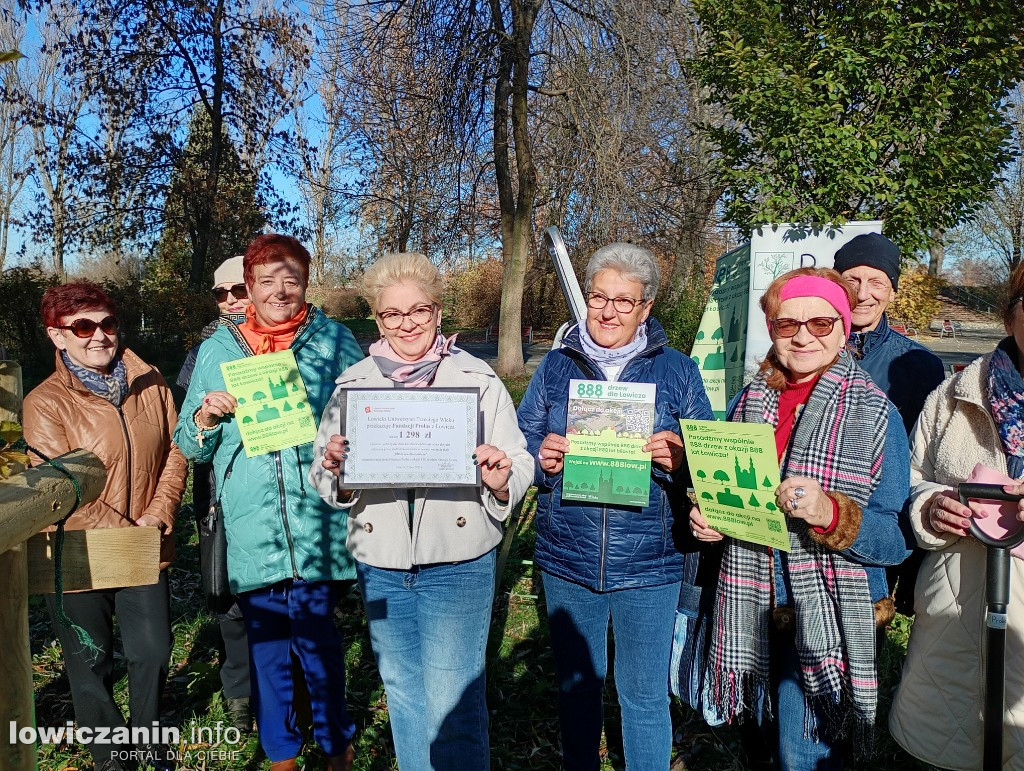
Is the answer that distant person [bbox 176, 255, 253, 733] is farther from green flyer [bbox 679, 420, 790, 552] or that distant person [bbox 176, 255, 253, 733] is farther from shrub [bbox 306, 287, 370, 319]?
shrub [bbox 306, 287, 370, 319]

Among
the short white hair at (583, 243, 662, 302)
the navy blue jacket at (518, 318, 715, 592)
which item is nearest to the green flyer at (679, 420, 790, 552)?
the navy blue jacket at (518, 318, 715, 592)

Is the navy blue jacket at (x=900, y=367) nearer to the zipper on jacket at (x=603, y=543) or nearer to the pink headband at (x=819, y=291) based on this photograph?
the pink headband at (x=819, y=291)

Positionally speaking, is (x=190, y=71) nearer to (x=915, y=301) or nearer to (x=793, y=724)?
(x=793, y=724)

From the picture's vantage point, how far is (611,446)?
275 centimetres

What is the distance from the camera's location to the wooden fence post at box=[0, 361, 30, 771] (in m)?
1.89

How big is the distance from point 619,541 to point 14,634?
6.20 feet

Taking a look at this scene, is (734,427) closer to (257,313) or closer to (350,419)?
(350,419)

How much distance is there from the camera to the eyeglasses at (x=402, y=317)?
2715 millimetres

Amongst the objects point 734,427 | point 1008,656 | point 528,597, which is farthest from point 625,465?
point 528,597

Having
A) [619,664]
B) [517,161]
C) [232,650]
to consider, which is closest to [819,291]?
[619,664]

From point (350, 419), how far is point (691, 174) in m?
14.9

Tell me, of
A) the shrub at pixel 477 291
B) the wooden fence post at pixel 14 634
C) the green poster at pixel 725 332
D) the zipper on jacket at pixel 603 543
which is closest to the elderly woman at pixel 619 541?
the zipper on jacket at pixel 603 543

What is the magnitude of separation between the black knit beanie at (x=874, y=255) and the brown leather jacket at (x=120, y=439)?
10.5 ft

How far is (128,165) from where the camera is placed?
47.5 feet
